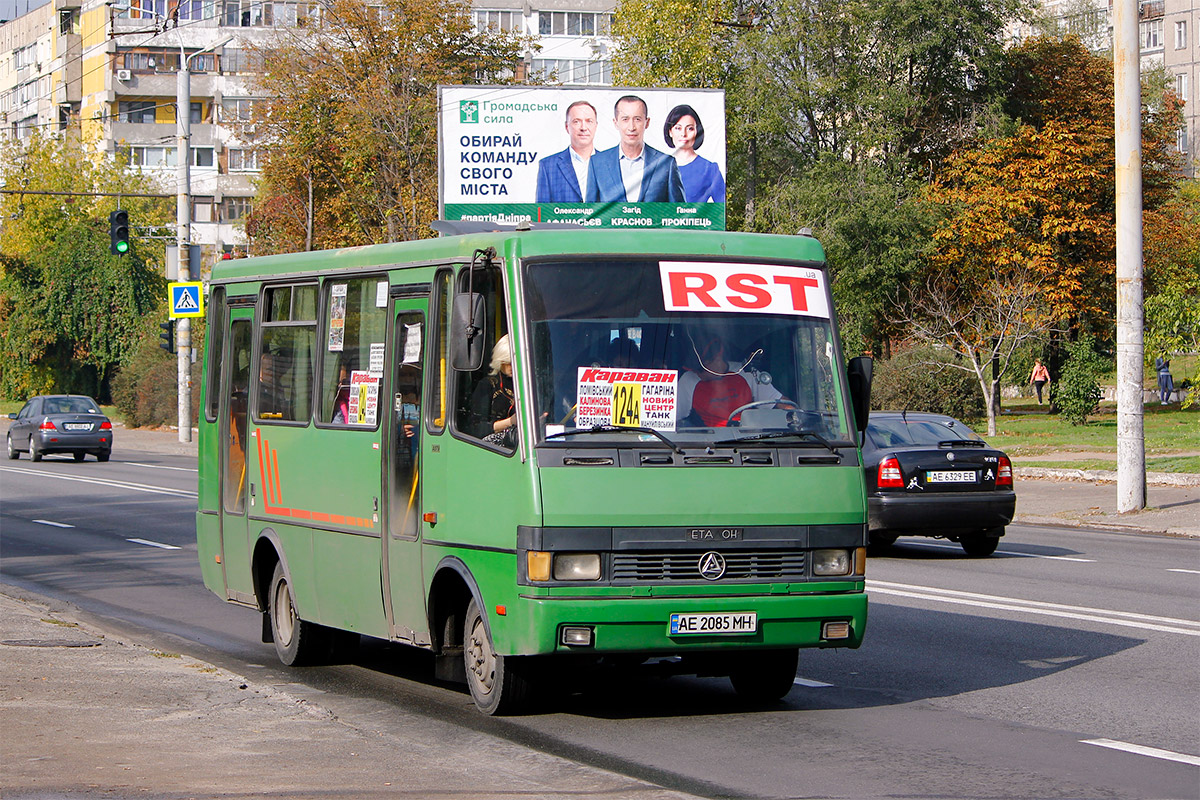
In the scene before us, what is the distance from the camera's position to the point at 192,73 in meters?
101

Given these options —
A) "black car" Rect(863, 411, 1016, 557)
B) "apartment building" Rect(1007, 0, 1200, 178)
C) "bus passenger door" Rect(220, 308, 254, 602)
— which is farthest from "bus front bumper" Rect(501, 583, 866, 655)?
"apartment building" Rect(1007, 0, 1200, 178)

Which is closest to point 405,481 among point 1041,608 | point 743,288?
point 743,288

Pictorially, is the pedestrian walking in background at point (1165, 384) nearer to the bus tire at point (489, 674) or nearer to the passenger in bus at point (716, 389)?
the passenger in bus at point (716, 389)

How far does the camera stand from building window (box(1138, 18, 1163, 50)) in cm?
10550

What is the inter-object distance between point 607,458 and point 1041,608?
612 cm

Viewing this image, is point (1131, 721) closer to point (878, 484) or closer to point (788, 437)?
point (788, 437)

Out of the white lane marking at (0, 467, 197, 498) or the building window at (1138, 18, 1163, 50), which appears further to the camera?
the building window at (1138, 18, 1163, 50)

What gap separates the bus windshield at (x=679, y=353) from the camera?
8.34 metres

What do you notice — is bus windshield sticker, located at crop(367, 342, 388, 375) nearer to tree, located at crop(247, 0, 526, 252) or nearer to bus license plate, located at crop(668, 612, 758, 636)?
bus license plate, located at crop(668, 612, 758, 636)

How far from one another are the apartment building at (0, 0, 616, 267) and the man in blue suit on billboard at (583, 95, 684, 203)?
5711 centimetres

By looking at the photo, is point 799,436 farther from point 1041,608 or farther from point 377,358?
point 1041,608

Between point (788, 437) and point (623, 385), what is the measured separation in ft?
2.98

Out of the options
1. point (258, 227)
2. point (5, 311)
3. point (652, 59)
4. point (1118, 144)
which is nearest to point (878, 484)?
point (1118, 144)

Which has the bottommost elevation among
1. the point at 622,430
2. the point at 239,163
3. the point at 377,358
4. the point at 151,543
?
the point at 151,543
